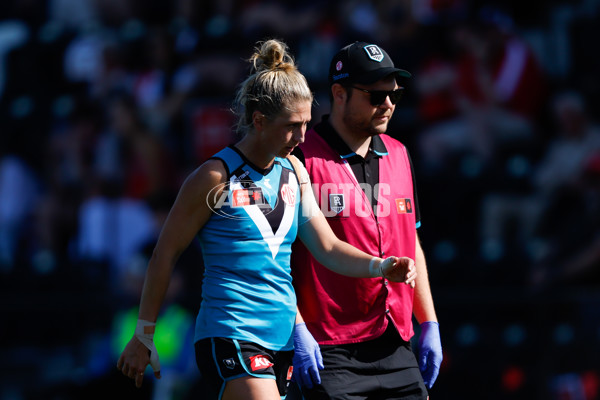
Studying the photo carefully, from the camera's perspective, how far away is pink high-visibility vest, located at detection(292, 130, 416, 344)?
408 centimetres

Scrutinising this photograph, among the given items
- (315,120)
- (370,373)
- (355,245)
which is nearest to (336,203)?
(355,245)

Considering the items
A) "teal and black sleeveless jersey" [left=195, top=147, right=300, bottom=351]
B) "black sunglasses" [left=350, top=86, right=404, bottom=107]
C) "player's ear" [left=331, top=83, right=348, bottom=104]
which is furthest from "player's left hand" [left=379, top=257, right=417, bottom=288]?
"player's ear" [left=331, top=83, right=348, bottom=104]

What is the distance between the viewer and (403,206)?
4266mm

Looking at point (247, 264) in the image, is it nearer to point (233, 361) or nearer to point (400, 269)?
point (233, 361)

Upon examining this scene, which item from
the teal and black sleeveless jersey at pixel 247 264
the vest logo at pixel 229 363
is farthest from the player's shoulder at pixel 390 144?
the vest logo at pixel 229 363

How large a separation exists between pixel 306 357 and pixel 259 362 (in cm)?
33

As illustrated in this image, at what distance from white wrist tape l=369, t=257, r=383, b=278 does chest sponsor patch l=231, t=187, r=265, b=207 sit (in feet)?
Answer: 1.71

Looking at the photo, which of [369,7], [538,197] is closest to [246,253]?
[538,197]

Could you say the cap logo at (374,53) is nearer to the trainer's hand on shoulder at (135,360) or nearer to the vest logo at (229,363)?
the vest logo at (229,363)

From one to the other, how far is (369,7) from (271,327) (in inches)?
245

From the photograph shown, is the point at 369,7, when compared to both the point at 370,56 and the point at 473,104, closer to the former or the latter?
the point at 473,104

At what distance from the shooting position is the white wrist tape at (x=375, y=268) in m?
3.78

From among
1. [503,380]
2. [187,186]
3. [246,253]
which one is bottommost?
[503,380]

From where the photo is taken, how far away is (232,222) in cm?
370
